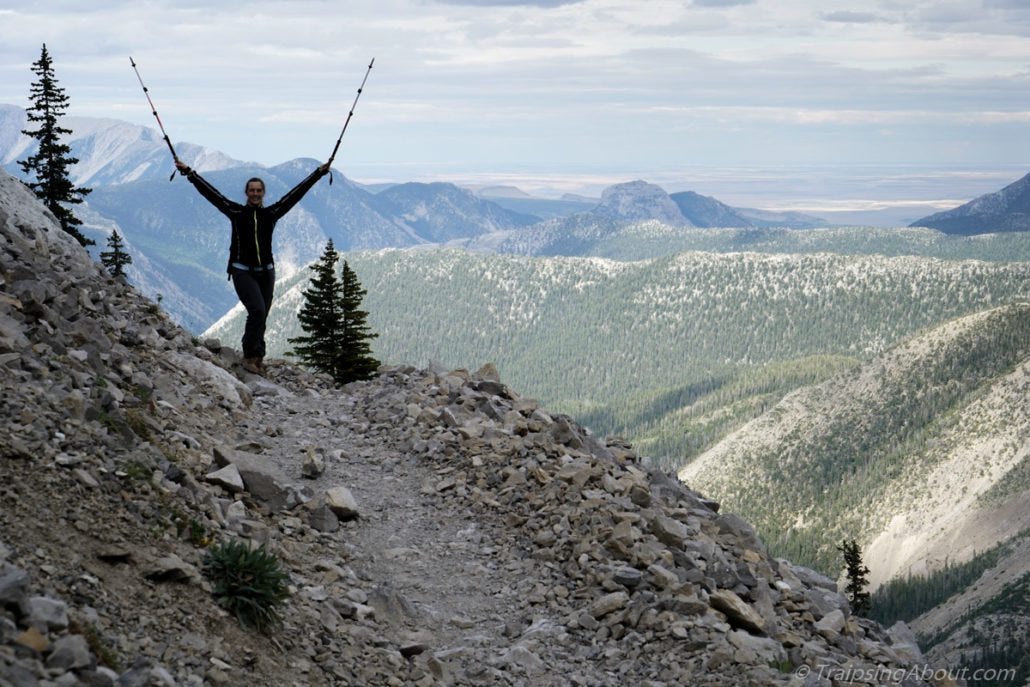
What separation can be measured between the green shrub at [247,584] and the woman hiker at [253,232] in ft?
29.3

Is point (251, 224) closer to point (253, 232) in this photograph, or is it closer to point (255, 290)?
point (253, 232)

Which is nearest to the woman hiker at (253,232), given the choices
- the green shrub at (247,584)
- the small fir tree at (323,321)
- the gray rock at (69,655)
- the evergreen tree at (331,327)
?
the green shrub at (247,584)

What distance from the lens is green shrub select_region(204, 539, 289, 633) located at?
9984mm

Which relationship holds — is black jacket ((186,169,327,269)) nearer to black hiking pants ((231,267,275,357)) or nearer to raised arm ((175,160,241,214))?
raised arm ((175,160,241,214))

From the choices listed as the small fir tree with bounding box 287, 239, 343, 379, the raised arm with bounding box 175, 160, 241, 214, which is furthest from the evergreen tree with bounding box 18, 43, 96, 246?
the raised arm with bounding box 175, 160, 241, 214

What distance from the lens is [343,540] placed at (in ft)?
46.5

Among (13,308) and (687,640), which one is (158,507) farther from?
(687,640)

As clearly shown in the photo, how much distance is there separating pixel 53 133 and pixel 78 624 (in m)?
51.0

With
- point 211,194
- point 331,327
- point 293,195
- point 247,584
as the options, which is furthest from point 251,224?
point 331,327

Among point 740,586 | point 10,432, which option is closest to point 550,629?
point 740,586

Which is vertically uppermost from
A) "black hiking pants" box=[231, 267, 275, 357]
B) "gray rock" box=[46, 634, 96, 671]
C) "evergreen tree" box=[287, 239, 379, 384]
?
"black hiking pants" box=[231, 267, 275, 357]

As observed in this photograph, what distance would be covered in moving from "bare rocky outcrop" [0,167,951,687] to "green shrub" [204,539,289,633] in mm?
186

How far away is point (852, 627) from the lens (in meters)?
14.0

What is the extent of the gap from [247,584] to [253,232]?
10.5 metres
